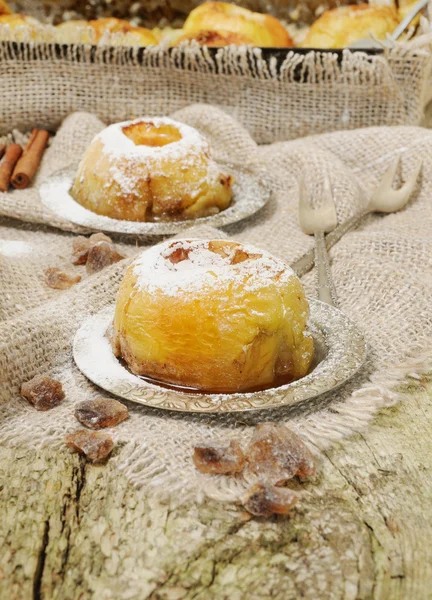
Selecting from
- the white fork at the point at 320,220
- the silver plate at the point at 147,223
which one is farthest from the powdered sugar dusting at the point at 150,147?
the white fork at the point at 320,220

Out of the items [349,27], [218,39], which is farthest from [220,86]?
[349,27]

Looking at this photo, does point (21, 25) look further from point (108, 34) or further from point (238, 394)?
point (238, 394)

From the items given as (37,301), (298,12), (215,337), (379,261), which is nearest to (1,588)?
(215,337)

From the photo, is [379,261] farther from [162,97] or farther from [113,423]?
[162,97]

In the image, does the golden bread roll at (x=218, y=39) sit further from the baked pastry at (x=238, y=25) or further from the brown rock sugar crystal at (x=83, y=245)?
the brown rock sugar crystal at (x=83, y=245)

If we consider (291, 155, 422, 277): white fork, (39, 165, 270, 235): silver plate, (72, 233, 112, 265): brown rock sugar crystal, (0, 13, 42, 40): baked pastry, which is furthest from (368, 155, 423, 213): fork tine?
(0, 13, 42, 40): baked pastry

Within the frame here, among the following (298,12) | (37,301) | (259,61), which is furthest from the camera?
(298,12)

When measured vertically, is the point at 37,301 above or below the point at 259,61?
below
